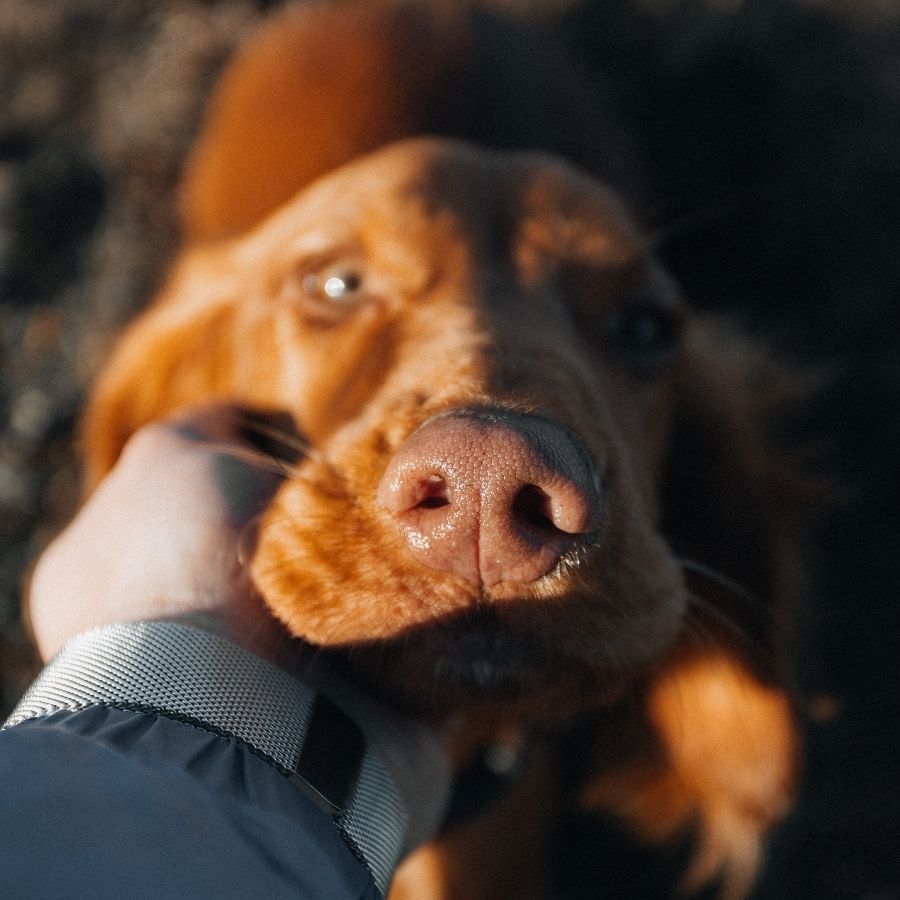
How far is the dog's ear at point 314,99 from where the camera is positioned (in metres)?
2.43

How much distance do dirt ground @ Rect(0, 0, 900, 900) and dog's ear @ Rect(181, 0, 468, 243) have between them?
491 mm

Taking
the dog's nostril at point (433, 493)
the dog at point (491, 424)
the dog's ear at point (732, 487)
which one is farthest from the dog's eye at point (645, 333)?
the dog's nostril at point (433, 493)

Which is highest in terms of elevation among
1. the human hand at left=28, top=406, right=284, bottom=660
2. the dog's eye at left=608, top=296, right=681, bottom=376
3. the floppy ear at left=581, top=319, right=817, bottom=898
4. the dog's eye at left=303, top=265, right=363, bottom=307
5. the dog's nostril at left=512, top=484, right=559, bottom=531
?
the dog's nostril at left=512, top=484, right=559, bottom=531

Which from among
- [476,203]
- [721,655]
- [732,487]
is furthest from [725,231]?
[721,655]

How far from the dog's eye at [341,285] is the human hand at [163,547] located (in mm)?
421

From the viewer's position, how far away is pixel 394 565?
1202 mm

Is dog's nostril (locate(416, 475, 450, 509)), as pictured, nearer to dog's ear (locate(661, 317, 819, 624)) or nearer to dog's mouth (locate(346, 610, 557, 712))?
dog's mouth (locate(346, 610, 557, 712))

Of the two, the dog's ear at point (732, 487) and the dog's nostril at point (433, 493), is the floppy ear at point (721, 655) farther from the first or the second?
the dog's nostril at point (433, 493)

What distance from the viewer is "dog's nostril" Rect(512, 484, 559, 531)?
111cm

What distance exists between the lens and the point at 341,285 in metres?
1.85

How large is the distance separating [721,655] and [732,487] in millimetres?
467

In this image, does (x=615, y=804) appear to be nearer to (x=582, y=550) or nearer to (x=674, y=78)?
(x=582, y=550)

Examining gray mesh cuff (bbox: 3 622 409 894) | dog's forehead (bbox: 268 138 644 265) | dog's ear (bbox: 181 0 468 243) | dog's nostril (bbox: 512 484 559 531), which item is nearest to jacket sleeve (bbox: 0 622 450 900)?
gray mesh cuff (bbox: 3 622 409 894)

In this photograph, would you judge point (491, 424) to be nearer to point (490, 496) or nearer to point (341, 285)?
point (490, 496)
